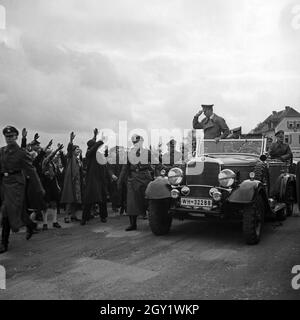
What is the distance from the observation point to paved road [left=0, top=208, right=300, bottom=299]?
13.6 feet

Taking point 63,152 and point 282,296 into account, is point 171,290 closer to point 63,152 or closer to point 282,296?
point 282,296

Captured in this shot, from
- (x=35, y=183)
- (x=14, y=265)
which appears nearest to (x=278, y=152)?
(x=35, y=183)

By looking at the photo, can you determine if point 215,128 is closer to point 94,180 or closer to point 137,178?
point 137,178

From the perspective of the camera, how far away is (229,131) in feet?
28.6

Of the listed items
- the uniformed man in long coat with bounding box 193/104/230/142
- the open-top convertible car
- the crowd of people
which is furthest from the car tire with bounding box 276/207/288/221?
the uniformed man in long coat with bounding box 193/104/230/142

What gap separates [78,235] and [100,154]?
2.32 m

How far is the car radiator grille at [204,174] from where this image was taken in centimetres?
679

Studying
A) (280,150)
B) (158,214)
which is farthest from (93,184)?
(280,150)

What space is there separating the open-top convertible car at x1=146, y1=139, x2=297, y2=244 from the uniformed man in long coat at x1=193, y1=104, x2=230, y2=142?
1.84 ft

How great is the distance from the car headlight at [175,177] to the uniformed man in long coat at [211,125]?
1.95 meters

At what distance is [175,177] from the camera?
696cm

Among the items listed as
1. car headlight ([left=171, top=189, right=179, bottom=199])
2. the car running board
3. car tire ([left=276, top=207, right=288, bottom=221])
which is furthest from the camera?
car tire ([left=276, top=207, right=288, bottom=221])

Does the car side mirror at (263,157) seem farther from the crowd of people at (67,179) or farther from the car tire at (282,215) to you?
the car tire at (282,215)

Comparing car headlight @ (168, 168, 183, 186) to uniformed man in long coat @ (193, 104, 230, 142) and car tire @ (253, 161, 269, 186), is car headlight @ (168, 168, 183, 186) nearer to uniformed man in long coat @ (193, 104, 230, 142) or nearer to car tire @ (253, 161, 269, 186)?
car tire @ (253, 161, 269, 186)
